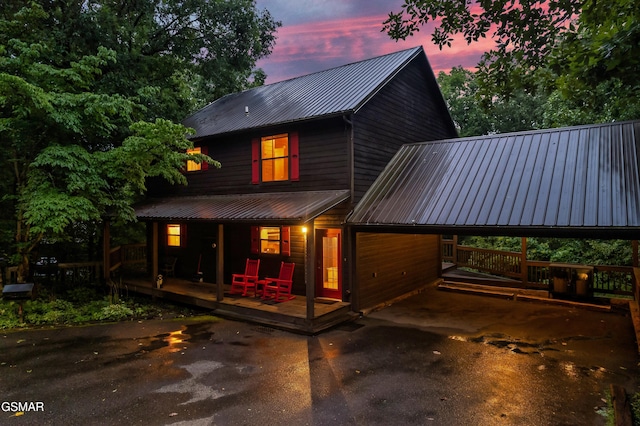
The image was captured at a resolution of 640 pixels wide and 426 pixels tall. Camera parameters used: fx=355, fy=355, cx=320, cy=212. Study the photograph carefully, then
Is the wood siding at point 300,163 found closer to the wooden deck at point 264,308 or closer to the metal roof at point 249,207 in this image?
the metal roof at point 249,207

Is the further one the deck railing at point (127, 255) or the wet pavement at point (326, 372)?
the deck railing at point (127, 255)

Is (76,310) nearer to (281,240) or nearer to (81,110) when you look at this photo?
(81,110)

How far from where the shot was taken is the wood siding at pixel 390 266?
988 cm

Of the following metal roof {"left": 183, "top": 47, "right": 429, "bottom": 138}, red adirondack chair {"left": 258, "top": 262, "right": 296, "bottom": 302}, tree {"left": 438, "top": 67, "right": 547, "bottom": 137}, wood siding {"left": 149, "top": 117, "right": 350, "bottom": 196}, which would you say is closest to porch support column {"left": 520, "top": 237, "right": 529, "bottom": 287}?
wood siding {"left": 149, "top": 117, "right": 350, "bottom": 196}

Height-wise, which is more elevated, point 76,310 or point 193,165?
point 193,165

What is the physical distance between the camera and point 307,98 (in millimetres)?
11773

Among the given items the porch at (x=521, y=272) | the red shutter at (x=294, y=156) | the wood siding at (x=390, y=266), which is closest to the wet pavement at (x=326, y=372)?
the wood siding at (x=390, y=266)

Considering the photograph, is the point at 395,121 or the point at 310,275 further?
the point at 395,121

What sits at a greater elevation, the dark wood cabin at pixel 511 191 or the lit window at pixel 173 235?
the dark wood cabin at pixel 511 191

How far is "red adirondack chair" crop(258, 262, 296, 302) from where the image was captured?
32.8 feet

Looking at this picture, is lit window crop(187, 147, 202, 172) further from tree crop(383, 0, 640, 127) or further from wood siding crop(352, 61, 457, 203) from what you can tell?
tree crop(383, 0, 640, 127)

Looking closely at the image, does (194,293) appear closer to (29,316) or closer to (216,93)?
(29,316)

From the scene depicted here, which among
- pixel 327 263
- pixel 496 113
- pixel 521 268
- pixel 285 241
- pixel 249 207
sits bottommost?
pixel 521 268

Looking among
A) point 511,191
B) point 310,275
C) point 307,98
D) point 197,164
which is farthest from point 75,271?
point 511,191
